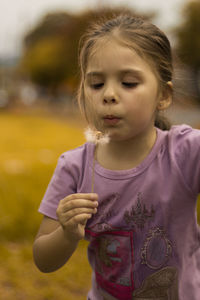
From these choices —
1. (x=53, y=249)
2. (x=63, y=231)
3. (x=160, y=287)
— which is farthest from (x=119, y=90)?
(x=160, y=287)

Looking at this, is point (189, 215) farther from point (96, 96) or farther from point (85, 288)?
point (85, 288)

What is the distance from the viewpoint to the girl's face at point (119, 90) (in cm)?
135

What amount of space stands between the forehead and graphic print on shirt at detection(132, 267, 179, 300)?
0.83 metres

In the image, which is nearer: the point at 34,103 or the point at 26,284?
the point at 26,284

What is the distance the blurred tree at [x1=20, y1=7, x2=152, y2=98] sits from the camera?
19312 millimetres

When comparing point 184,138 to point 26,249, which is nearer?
point 184,138

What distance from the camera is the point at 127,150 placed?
1526 millimetres

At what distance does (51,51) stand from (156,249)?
20.6 metres

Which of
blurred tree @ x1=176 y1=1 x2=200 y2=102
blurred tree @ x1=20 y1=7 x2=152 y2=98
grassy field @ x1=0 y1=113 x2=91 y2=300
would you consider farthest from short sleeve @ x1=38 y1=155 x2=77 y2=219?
blurred tree @ x1=20 y1=7 x2=152 y2=98

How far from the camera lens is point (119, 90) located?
4.43ft

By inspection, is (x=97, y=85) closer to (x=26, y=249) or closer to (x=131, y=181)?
(x=131, y=181)

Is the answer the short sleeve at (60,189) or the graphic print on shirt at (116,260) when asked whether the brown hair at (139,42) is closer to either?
the short sleeve at (60,189)

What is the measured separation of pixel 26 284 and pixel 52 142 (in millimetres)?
6731

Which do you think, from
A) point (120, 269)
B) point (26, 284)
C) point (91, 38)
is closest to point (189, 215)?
point (120, 269)
